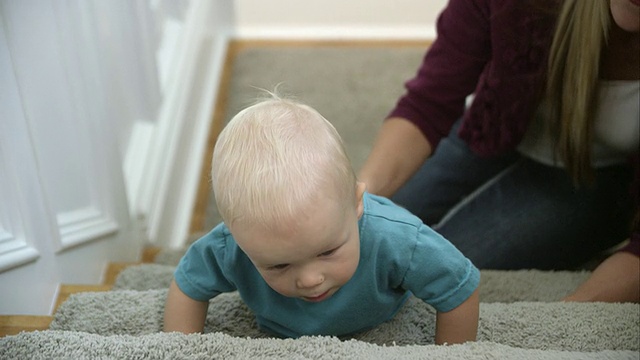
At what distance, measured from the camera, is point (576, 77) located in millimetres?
1167

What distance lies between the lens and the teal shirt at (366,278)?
3.04 ft

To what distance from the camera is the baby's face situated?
80 cm

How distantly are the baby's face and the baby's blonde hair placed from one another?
1cm

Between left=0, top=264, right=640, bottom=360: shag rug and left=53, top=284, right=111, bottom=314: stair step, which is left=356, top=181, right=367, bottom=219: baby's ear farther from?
left=53, top=284, right=111, bottom=314: stair step

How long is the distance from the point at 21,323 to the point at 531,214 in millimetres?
913

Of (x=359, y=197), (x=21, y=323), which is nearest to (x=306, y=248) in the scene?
(x=359, y=197)

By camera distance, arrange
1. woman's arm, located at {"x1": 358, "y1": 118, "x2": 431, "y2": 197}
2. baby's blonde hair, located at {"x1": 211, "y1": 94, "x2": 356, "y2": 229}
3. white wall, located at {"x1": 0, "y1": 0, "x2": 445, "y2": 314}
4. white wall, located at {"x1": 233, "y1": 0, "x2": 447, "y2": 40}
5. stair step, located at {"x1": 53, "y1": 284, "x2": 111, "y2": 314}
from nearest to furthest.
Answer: baby's blonde hair, located at {"x1": 211, "y1": 94, "x2": 356, "y2": 229}
white wall, located at {"x1": 0, "y1": 0, "x2": 445, "y2": 314}
stair step, located at {"x1": 53, "y1": 284, "x2": 111, "y2": 314}
woman's arm, located at {"x1": 358, "y1": 118, "x2": 431, "y2": 197}
white wall, located at {"x1": 233, "y1": 0, "x2": 447, "y2": 40}

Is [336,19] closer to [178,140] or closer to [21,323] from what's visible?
[178,140]

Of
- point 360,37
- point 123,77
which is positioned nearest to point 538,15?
point 123,77

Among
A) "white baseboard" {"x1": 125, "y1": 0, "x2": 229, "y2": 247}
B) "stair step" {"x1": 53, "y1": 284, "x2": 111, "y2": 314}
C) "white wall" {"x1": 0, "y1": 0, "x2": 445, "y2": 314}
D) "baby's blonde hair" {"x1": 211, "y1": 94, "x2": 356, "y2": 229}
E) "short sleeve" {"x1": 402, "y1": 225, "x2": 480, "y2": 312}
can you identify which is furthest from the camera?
"white baseboard" {"x1": 125, "y1": 0, "x2": 229, "y2": 247}

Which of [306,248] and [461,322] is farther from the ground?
[306,248]

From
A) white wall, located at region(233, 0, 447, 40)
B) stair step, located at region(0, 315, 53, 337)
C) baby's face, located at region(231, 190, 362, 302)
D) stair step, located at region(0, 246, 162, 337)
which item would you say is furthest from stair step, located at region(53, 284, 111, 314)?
white wall, located at region(233, 0, 447, 40)

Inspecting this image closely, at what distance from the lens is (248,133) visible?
822 millimetres

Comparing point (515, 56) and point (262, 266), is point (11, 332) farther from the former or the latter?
point (515, 56)
